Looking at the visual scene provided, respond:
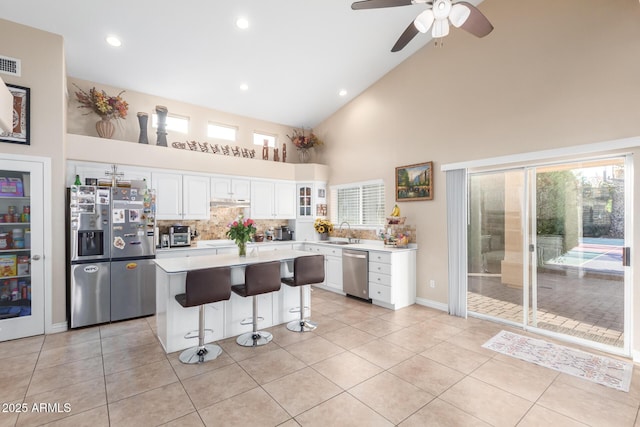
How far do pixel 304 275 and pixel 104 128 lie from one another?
3883 millimetres

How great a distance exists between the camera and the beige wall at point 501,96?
314 cm

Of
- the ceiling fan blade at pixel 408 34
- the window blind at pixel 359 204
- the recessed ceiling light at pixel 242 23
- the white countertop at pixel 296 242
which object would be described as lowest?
the white countertop at pixel 296 242

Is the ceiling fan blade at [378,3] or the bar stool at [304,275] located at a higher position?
the ceiling fan blade at [378,3]

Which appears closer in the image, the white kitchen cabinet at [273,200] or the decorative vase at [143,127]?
the decorative vase at [143,127]

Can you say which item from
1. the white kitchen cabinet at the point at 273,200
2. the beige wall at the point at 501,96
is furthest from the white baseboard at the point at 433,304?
the white kitchen cabinet at the point at 273,200

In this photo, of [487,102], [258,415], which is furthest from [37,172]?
[487,102]

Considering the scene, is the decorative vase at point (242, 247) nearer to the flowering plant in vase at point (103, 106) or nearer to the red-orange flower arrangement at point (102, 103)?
the flowering plant in vase at point (103, 106)

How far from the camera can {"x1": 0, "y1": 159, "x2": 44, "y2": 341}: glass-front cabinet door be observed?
3.59 m

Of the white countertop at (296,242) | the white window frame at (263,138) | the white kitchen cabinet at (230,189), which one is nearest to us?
the white countertop at (296,242)

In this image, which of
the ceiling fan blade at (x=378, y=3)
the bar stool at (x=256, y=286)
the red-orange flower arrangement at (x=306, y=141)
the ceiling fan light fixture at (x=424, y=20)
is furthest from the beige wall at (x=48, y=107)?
the ceiling fan light fixture at (x=424, y=20)

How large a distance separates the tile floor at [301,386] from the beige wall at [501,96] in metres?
1.85

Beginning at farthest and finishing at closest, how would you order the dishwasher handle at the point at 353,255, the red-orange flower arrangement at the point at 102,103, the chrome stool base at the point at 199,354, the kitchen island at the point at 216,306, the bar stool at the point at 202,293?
the dishwasher handle at the point at 353,255 < the red-orange flower arrangement at the point at 102,103 < the kitchen island at the point at 216,306 < the chrome stool base at the point at 199,354 < the bar stool at the point at 202,293

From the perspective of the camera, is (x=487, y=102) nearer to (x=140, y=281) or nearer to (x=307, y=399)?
(x=307, y=399)

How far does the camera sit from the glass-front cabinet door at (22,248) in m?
3.59
